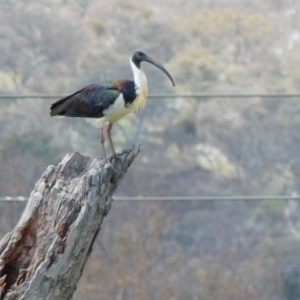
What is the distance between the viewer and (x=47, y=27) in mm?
13430

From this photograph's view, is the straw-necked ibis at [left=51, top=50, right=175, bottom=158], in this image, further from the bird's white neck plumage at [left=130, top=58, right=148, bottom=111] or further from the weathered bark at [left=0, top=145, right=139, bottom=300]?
the weathered bark at [left=0, top=145, right=139, bottom=300]

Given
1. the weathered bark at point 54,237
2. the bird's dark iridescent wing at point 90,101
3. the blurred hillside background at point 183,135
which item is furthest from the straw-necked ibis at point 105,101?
the blurred hillside background at point 183,135

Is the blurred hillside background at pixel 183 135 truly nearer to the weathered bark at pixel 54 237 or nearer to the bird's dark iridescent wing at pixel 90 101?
the bird's dark iridescent wing at pixel 90 101

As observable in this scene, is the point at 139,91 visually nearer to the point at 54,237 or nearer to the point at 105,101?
the point at 105,101

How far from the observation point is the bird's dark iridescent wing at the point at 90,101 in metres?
5.46

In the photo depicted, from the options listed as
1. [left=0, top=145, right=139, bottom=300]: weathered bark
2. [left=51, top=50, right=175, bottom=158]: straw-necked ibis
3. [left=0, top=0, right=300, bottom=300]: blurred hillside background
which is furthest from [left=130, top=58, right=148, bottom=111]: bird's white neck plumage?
[left=0, top=0, right=300, bottom=300]: blurred hillside background

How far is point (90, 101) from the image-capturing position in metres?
5.46

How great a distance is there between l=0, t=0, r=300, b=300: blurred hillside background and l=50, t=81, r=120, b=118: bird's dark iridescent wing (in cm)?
666

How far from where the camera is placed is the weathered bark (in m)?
3.77

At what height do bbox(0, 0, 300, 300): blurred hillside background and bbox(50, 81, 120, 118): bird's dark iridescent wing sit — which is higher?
bbox(50, 81, 120, 118): bird's dark iridescent wing

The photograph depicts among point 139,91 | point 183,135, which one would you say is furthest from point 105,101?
point 183,135

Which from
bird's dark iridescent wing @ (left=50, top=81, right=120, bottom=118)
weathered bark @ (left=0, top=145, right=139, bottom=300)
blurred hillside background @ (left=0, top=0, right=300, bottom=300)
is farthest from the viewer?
blurred hillside background @ (left=0, top=0, right=300, bottom=300)

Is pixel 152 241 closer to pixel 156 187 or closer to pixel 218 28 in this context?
pixel 156 187

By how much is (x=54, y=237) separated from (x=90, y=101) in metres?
1.78
